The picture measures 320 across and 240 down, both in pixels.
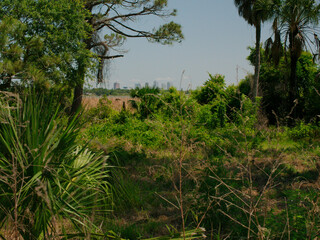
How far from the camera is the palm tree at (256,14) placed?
1812cm

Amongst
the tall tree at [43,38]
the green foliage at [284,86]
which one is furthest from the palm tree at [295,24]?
the tall tree at [43,38]

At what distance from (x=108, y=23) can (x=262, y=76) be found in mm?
10924

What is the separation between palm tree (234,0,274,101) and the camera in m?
18.1

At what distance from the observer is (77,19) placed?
1445cm

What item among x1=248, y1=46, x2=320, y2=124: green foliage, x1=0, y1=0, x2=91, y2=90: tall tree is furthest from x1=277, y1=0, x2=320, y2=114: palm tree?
x1=0, y1=0, x2=91, y2=90: tall tree

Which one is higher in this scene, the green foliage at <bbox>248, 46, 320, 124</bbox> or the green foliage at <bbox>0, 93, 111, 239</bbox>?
the green foliage at <bbox>248, 46, 320, 124</bbox>

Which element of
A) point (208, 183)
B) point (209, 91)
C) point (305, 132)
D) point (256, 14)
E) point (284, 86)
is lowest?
point (208, 183)

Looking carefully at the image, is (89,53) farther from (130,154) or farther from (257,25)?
(257,25)

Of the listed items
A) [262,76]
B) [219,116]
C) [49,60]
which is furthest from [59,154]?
[262,76]

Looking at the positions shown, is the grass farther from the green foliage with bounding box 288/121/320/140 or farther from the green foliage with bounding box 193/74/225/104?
the green foliage with bounding box 193/74/225/104

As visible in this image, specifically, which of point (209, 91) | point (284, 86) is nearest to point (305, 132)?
point (209, 91)

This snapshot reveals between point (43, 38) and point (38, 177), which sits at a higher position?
point (43, 38)

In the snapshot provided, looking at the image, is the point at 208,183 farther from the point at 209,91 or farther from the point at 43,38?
the point at 209,91

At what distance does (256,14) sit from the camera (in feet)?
64.7
